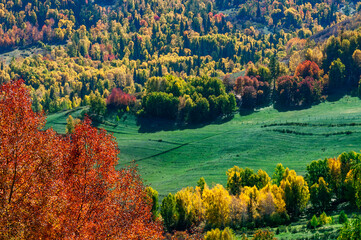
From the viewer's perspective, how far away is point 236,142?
150m

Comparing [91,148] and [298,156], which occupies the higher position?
[91,148]

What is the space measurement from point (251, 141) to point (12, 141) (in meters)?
126

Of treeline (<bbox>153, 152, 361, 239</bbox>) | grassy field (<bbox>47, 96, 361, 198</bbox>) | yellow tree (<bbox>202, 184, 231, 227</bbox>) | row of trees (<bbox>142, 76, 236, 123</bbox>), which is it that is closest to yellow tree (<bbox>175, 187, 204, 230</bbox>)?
treeline (<bbox>153, 152, 361, 239</bbox>)

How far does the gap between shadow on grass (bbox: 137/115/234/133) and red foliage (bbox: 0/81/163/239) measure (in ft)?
470

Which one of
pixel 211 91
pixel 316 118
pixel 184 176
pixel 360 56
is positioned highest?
pixel 360 56

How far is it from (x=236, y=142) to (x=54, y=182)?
126 m

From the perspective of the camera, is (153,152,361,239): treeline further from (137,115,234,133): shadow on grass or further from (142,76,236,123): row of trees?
(142,76,236,123): row of trees

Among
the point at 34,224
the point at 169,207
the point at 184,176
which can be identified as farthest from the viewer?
the point at 184,176

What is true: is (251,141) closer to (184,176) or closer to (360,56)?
(184,176)

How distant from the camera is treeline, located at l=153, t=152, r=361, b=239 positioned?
3674 inches

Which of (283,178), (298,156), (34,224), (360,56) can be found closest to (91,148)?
(34,224)

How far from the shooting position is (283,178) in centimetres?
10306

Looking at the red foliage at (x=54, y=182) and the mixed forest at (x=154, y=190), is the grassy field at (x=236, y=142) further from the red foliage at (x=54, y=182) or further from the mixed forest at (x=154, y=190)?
the red foliage at (x=54, y=182)

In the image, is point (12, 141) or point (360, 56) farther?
point (360, 56)
